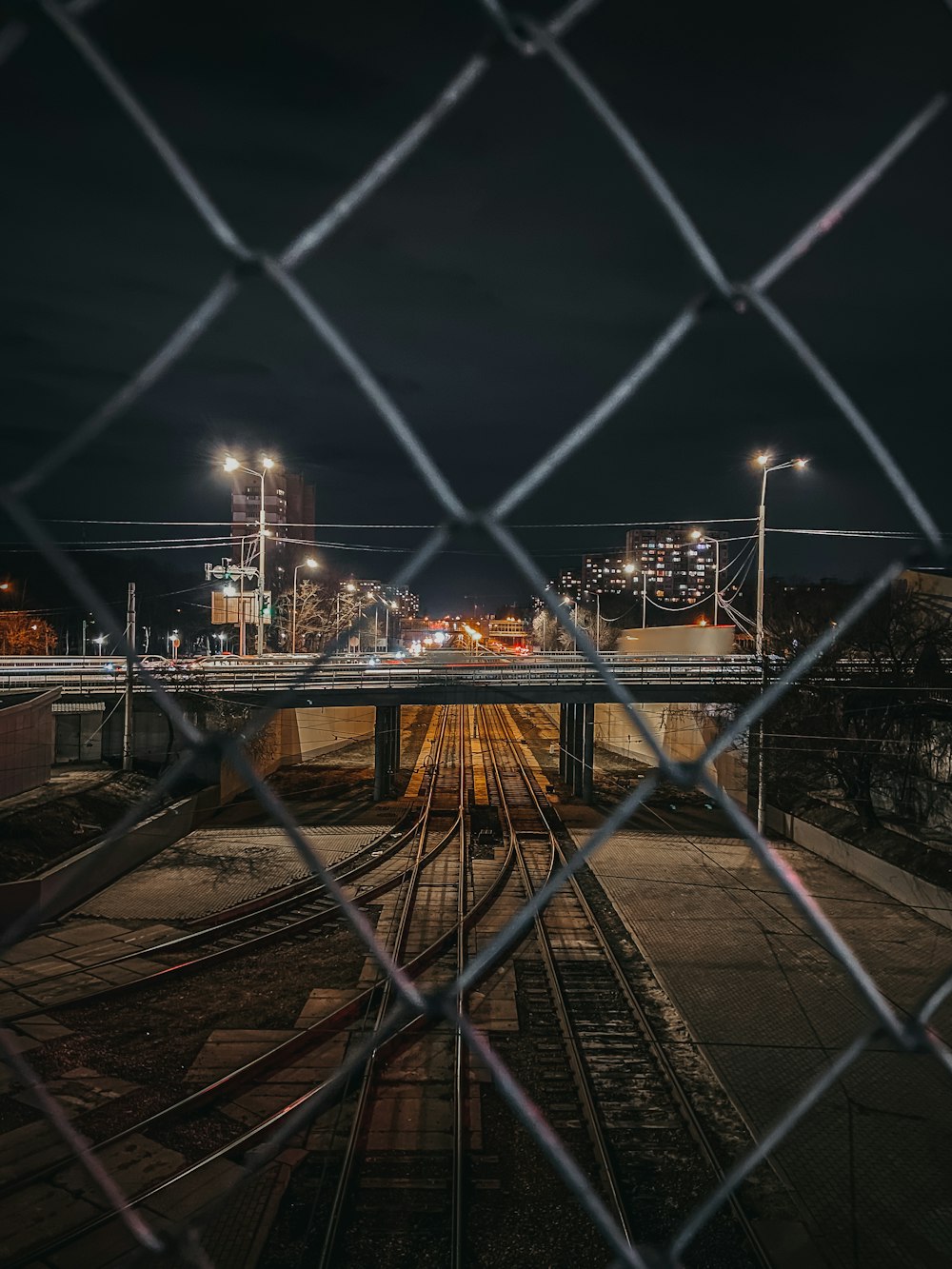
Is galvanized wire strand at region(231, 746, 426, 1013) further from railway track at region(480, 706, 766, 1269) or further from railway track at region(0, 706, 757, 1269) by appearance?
railway track at region(480, 706, 766, 1269)

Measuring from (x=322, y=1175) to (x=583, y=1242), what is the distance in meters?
1.84

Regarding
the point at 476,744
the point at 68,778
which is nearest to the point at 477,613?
the point at 476,744

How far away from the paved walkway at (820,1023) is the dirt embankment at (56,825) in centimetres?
902

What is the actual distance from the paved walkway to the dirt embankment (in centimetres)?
902

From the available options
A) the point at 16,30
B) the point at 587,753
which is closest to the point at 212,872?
the point at 587,753

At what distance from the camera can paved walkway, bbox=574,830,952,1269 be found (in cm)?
538

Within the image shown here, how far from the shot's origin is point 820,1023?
820 centimetres

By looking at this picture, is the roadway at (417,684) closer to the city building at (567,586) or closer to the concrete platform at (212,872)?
the concrete platform at (212,872)

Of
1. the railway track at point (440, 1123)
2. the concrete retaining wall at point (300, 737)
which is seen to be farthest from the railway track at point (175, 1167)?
the concrete retaining wall at point (300, 737)

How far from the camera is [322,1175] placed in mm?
5609

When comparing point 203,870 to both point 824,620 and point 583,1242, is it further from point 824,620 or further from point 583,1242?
point 824,620

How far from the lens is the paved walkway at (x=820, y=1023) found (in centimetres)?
538

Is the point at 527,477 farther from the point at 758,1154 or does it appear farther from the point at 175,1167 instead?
the point at 175,1167

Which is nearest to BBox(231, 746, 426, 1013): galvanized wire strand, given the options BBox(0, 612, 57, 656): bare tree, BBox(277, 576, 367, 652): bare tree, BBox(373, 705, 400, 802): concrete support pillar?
BBox(373, 705, 400, 802): concrete support pillar
